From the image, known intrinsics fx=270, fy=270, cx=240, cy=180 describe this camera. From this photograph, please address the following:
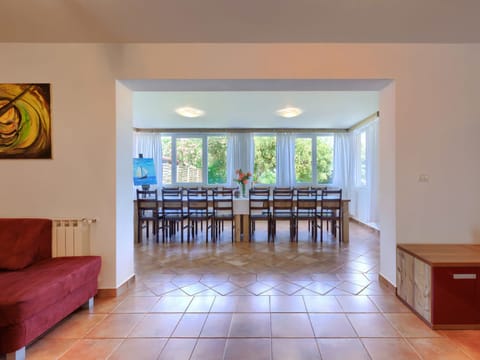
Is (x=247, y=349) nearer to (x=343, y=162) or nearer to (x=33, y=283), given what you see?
(x=33, y=283)

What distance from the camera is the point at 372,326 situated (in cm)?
214

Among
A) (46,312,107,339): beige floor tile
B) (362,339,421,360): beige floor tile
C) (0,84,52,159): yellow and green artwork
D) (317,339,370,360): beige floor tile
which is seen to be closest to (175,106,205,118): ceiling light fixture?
(0,84,52,159): yellow and green artwork

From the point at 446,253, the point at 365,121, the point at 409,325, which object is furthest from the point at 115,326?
the point at 365,121

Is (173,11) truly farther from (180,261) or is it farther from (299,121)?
(299,121)

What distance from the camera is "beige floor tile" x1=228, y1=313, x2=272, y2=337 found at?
2.04 m

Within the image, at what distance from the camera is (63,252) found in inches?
104

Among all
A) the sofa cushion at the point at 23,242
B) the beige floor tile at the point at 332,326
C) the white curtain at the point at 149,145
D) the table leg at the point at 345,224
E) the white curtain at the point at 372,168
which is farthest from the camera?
the white curtain at the point at 149,145

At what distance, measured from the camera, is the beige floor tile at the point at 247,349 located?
5.84 feet

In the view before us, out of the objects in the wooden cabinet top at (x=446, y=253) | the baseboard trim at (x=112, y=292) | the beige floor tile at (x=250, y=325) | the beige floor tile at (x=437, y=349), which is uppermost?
the wooden cabinet top at (x=446, y=253)

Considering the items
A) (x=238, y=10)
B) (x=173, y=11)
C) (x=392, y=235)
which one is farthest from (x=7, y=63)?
(x=392, y=235)


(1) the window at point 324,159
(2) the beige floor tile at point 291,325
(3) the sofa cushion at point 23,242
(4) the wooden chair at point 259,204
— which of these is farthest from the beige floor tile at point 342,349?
(1) the window at point 324,159

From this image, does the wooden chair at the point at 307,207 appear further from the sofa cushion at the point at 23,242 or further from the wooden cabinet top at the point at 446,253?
the sofa cushion at the point at 23,242

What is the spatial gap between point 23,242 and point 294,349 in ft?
8.11

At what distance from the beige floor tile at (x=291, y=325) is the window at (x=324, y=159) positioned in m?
5.74
